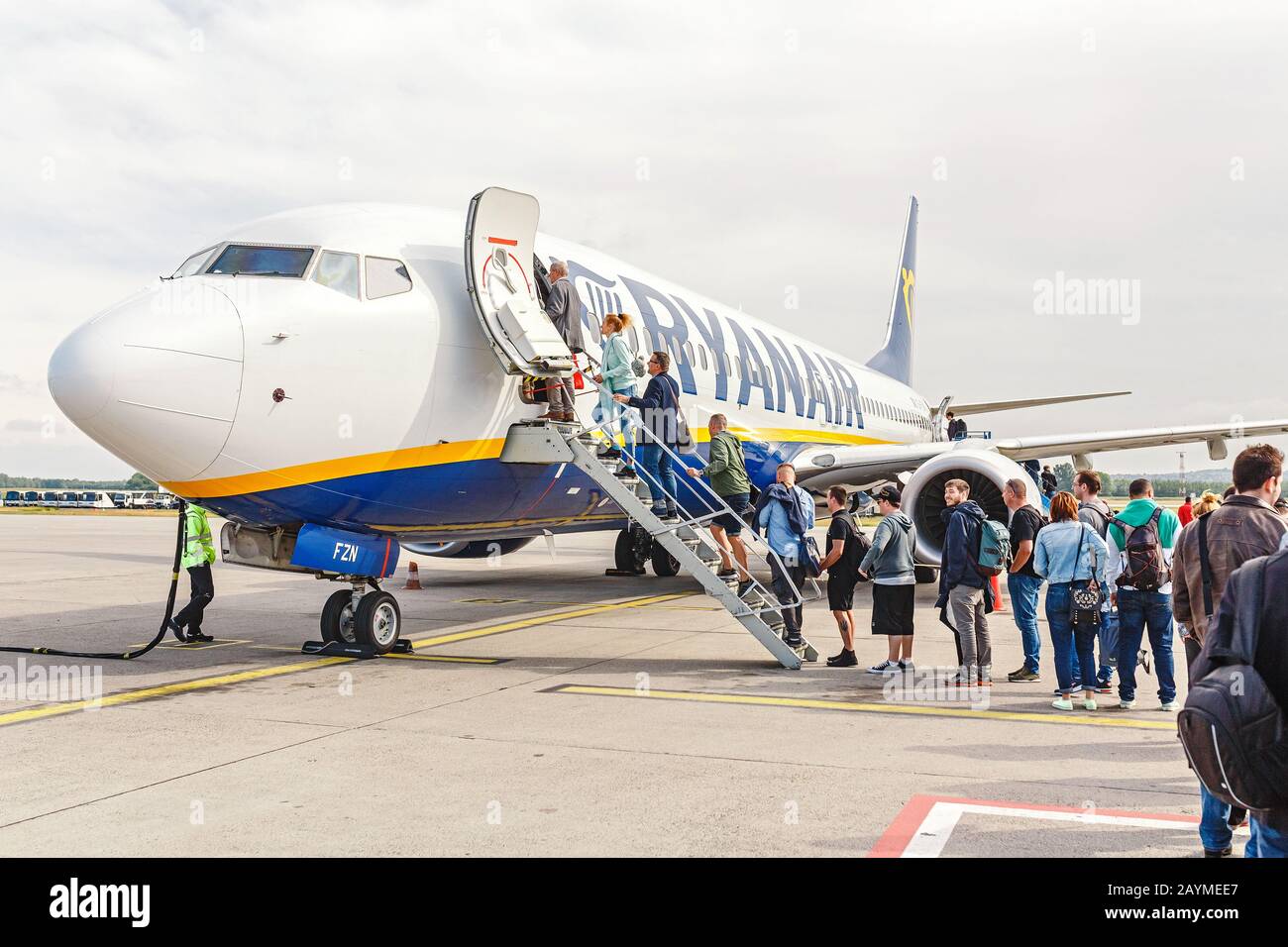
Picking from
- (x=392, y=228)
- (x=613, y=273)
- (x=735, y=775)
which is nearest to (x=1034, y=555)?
(x=735, y=775)

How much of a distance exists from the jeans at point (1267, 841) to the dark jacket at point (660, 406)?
286 inches

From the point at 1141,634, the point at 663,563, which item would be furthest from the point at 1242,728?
the point at 663,563

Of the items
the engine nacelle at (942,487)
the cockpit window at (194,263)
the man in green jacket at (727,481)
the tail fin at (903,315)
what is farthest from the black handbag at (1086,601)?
the tail fin at (903,315)

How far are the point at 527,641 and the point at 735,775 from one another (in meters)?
5.31

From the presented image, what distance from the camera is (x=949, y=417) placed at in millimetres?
29984

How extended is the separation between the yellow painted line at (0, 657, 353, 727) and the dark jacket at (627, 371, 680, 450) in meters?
3.56

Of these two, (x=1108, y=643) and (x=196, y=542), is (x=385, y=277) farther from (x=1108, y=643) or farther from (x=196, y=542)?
(x=1108, y=643)

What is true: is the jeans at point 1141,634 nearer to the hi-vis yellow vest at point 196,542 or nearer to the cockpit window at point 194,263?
the cockpit window at point 194,263

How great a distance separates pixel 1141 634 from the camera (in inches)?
278

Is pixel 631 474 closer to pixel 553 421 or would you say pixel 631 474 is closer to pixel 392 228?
pixel 553 421

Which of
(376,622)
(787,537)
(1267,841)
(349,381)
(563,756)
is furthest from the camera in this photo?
(787,537)

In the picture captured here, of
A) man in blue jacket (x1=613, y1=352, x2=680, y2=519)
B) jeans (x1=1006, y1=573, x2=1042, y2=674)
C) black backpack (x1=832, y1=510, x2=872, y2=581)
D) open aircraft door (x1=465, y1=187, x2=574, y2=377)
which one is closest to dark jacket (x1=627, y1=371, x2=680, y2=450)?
man in blue jacket (x1=613, y1=352, x2=680, y2=519)

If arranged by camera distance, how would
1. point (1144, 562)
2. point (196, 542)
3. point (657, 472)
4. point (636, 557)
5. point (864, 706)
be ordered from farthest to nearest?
1. point (636, 557)
2. point (196, 542)
3. point (657, 472)
4. point (864, 706)
5. point (1144, 562)

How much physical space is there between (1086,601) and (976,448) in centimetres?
682
